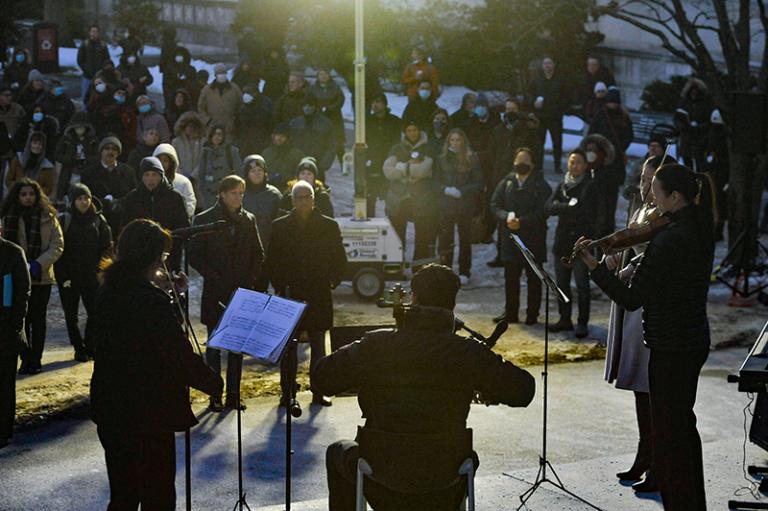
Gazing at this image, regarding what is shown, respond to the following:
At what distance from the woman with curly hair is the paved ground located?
148cm

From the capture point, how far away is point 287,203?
10328 mm

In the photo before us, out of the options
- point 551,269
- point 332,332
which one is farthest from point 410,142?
point 332,332

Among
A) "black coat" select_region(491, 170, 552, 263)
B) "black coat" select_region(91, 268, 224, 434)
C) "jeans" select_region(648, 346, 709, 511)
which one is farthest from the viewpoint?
"black coat" select_region(491, 170, 552, 263)

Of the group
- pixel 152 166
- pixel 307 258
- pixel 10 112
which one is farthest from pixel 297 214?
pixel 10 112

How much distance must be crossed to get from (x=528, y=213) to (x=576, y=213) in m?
0.67

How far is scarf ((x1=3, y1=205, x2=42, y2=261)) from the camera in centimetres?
832

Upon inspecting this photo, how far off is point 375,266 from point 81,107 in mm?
10523

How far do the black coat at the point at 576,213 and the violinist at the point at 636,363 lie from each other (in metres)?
4.10

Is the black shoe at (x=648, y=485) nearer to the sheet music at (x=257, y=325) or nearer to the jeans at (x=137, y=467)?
the sheet music at (x=257, y=325)

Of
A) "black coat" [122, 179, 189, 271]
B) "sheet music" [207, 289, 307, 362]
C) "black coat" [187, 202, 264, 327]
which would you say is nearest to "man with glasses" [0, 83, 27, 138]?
"black coat" [122, 179, 189, 271]

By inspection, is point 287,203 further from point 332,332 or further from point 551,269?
point 551,269

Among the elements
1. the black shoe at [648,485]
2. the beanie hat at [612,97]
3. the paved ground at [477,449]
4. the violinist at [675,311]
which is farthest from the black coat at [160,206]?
the beanie hat at [612,97]

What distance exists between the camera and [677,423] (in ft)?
15.8

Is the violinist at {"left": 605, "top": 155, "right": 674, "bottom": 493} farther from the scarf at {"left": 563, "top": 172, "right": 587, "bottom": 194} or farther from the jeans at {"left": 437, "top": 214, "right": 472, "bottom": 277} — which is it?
the jeans at {"left": 437, "top": 214, "right": 472, "bottom": 277}
